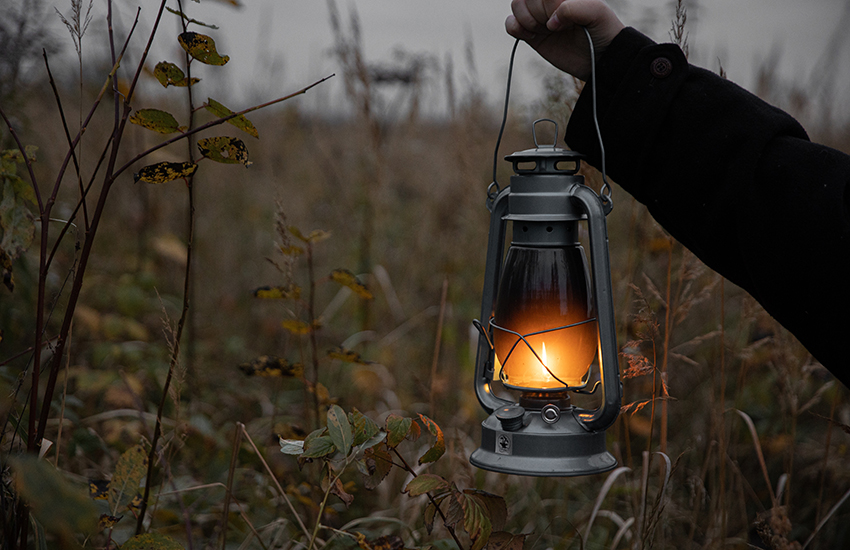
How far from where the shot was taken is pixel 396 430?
94cm

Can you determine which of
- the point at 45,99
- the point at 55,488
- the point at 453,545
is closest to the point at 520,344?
the point at 453,545

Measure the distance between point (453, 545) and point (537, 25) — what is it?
1026mm

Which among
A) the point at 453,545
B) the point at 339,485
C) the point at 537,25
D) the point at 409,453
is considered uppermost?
the point at 537,25

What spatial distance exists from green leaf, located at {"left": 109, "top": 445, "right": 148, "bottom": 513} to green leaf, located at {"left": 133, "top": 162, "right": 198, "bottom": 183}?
0.46 m

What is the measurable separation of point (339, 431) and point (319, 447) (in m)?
0.04

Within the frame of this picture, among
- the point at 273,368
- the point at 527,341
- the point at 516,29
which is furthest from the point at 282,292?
the point at 516,29

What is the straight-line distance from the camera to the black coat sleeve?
3.02 feet

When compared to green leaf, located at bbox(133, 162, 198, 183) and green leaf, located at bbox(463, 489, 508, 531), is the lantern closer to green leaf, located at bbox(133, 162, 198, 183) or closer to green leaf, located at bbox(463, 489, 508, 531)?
green leaf, located at bbox(463, 489, 508, 531)

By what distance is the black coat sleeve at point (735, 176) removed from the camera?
3.02 ft

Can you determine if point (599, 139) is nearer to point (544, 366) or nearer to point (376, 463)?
point (544, 366)

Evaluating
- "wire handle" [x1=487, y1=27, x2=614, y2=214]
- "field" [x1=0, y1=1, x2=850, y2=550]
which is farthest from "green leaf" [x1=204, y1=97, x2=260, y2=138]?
"wire handle" [x1=487, y1=27, x2=614, y2=214]

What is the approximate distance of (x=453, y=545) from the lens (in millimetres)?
1213

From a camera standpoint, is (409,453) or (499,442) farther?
(409,453)

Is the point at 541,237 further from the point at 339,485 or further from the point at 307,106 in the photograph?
the point at 307,106
